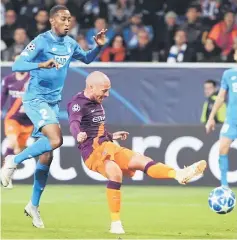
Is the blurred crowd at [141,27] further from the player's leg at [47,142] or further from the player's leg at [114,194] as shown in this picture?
the player's leg at [114,194]

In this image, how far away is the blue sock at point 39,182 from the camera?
39.0 feet

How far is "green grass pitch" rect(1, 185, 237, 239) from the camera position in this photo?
1099cm

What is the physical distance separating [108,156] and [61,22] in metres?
1.93

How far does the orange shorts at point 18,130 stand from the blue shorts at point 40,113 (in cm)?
508

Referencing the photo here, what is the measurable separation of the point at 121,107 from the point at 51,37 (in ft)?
19.9

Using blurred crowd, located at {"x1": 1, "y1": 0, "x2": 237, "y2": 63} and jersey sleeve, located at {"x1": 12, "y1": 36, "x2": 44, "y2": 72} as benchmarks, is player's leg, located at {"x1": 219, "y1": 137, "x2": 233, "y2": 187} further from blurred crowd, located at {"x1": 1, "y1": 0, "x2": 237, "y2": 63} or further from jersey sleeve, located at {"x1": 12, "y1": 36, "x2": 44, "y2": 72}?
blurred crowd, located at {"x1": 1, "y1": 0, "x2": 237, "y2": 63}

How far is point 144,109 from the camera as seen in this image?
18078 millimetres

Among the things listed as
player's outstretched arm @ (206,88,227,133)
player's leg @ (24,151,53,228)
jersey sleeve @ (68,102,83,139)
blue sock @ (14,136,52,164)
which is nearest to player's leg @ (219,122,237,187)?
player's outstretched arm @ (206,88,227,133)

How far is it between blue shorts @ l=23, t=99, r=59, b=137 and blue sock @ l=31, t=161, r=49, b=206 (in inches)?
16.4

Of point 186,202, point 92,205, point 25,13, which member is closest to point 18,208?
point 92,205

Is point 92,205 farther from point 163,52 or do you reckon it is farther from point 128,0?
point 128,0

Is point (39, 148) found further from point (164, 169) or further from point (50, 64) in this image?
point (164, 169)

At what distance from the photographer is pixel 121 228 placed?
35.7ft

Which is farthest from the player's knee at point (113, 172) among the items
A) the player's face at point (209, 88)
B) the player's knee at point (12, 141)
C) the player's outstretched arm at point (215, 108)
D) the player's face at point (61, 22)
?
the player's face at point (209, 88)
